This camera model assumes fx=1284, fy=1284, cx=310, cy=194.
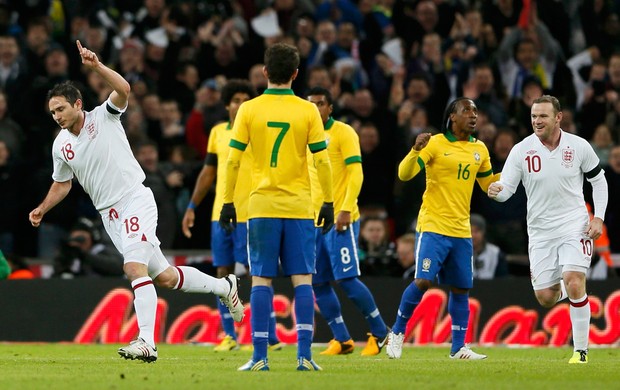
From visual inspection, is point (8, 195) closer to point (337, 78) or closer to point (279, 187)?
point (337, 78)

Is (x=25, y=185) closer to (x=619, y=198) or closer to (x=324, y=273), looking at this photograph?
(x=324, y=273)

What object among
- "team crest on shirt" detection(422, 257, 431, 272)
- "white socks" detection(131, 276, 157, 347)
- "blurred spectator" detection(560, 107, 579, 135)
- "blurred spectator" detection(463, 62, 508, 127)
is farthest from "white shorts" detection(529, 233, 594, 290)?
"blurred spectator" detection(463, 62, 508, 127)

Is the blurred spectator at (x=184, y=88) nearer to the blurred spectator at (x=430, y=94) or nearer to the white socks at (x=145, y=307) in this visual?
the blurred spectator at (x=430, y=94)

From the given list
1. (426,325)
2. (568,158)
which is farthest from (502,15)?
(568,158)

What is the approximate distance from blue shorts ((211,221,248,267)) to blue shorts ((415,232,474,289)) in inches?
90.7

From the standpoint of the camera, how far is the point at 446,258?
13477 mm

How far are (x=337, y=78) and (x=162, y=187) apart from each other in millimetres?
3987

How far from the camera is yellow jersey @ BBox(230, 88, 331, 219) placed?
10.5 meters

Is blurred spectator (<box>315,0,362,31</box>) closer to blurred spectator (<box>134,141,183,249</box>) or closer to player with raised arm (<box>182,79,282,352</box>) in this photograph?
blurred spectator (<box>134,141,183,249</box>)

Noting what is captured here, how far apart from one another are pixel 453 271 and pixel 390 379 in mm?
3478

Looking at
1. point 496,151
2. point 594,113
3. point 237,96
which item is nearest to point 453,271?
point 237,96

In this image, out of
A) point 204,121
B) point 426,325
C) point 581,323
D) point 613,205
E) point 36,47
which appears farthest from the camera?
point 36,47

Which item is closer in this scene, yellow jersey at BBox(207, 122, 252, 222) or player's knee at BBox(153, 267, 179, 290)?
player's knee at BBox(153, 267, 179, 290)

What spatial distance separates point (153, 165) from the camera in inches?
727
